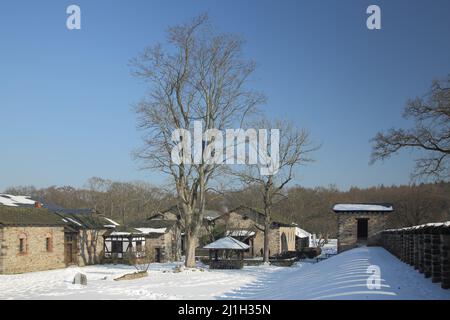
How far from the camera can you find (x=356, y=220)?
3512 centimetres

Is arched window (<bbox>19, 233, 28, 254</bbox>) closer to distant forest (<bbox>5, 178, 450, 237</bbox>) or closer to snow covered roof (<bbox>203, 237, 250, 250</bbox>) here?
snow covered roof (<bbox>203, 237, 250, 250</bbox>)

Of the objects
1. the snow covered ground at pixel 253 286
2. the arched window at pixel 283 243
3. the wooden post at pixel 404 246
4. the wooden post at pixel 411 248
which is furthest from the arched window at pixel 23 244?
the arched window at pixel 283 243

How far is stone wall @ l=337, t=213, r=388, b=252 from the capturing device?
34656 mm

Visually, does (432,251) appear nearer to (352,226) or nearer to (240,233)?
(352,226)

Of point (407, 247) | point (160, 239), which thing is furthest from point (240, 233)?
point (407, 247)

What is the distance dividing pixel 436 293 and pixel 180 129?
2180 centimetres

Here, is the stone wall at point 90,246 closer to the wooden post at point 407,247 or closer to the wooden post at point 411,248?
the wooden post at point 407,247

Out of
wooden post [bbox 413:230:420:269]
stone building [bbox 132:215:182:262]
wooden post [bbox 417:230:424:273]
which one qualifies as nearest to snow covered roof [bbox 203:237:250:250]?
stone building [bbox 132:215:182:262]

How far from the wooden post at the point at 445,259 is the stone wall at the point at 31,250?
24719 millimetres

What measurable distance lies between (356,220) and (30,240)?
20809mm

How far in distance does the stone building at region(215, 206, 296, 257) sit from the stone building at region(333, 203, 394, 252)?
9.70 meters

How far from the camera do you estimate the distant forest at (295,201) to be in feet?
180

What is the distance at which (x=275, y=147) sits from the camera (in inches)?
1516
